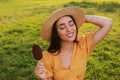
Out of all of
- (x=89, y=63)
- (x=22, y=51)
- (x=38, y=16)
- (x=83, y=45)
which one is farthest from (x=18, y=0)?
(x=83, y=45)

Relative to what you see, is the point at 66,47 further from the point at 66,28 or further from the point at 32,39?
the point at 32,39

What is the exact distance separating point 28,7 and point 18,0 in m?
1.19

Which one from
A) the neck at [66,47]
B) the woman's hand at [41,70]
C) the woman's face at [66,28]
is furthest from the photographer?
the neck at [66,47]

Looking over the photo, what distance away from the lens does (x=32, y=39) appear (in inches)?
290

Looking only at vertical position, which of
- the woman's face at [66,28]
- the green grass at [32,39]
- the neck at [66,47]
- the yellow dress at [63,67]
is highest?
the woman's face at [66,28]

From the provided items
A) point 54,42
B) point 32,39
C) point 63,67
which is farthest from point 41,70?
point 32,39

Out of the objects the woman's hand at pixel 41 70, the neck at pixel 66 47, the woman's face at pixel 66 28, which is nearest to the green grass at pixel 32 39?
the neck at pixel 66 47

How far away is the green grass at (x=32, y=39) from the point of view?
5895 mm

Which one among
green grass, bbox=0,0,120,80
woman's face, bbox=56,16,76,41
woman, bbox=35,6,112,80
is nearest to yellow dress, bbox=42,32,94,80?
woman, bbox=35,6,112,80

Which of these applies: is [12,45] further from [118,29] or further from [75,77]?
[75,77]

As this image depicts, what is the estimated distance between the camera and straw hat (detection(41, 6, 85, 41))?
11.9ft

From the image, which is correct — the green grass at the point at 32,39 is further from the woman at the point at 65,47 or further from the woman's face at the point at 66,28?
the woman's face at the point at 66,28

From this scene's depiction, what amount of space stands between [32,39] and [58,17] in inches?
148

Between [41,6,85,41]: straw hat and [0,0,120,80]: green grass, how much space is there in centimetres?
199
